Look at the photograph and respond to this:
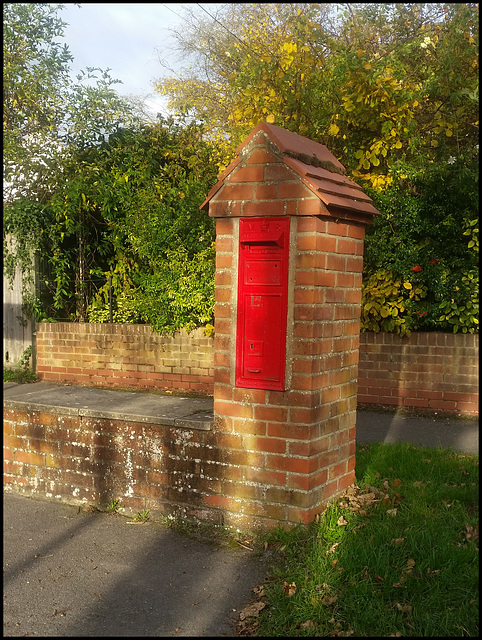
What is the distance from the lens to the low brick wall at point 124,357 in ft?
27.4

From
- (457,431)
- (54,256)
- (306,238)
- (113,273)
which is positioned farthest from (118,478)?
(54,256)

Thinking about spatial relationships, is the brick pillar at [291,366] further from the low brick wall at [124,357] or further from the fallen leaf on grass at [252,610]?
the low brick wall at [124,357]

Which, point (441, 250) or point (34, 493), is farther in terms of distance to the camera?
point (441, 250)

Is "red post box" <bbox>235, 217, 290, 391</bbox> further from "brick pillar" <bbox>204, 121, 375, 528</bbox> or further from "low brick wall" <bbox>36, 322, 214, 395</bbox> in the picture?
"low brick wall" <bbox>36, 322, 214, 395</bbox>

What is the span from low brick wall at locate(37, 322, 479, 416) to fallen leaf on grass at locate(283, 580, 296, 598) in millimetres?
4868

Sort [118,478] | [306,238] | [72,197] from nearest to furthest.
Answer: [306,238]
[118,478]
[72,197]

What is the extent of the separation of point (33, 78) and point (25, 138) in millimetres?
1072


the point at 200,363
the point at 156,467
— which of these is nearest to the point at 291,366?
the point at 156,467

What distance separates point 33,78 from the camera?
10727 mm

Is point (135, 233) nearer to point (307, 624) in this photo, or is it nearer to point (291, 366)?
point (291, 366)

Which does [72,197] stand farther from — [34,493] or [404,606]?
[404,606]

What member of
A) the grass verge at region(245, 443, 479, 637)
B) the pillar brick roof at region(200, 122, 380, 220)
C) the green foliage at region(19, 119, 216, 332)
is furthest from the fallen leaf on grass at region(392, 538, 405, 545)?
the green foliage at region(19, 119, 216, 332)

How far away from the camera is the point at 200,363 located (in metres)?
8.30

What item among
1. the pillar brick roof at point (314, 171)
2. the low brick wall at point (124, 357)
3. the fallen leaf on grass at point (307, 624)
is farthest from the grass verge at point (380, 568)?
the low brick wall at point (124, 357)
